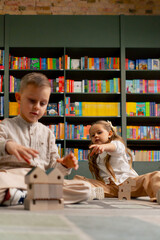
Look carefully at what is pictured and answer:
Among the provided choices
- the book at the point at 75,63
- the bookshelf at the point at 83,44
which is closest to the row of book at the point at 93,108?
the bookshelf at the point at 83,44

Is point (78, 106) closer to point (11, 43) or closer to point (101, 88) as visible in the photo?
point (101, 88)

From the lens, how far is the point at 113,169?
266 cm

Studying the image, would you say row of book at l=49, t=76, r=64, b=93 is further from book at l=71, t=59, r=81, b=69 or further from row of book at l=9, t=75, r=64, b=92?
book at l=71, t=59, r=81, b=69

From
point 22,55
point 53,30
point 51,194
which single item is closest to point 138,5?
point 53,30

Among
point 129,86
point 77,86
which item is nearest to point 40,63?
point 77,86

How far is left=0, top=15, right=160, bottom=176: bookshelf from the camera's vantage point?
4.50 meters

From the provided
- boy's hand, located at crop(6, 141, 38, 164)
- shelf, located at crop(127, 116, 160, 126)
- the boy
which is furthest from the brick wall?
boy's hand, located at crop(6, 141, 38, 164)

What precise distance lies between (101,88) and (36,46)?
95 cm

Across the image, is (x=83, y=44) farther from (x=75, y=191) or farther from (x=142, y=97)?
(x=75, y=191)

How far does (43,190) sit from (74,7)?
435 centimetres

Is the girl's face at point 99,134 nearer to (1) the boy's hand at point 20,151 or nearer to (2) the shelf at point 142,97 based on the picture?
(1) the boy's hand at point 20,151

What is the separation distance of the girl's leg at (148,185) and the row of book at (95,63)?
7.54ft

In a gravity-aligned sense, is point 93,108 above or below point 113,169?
above

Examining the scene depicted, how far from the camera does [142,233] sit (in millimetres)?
787
